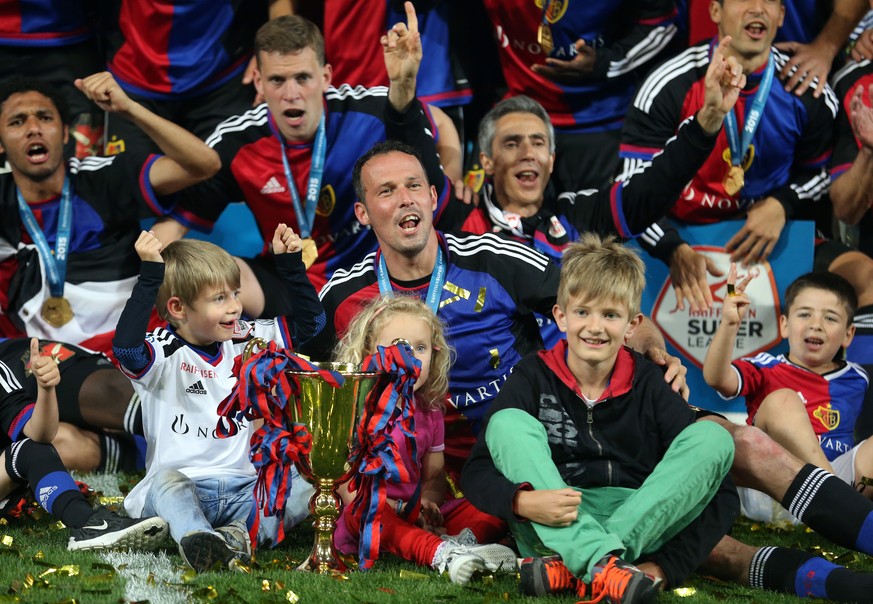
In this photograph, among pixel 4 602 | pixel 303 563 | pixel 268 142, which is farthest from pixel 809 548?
pixel 268 142

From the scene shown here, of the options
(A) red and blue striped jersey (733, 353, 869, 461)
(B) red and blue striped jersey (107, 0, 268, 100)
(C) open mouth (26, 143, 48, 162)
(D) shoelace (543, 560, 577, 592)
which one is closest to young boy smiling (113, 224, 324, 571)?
(D) shoelace (543, 560, 577, 592)

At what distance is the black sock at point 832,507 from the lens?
329 centimetres

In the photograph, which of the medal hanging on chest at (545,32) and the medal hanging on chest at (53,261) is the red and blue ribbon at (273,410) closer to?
the medal hanging on chest at (53,261)

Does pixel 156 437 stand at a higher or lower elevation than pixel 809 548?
higher

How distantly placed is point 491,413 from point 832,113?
308 cm

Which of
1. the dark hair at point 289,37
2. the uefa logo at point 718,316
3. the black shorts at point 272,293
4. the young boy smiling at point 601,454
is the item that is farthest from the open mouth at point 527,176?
the young boy smiling at point 601,454

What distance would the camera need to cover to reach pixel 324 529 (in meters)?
3.42

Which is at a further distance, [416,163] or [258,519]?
[416,163]

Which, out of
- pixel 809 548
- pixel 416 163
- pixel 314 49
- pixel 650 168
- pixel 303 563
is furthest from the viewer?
pixel 314 49

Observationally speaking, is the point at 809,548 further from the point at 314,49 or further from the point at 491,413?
the point at 314,49

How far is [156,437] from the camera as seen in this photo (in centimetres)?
394

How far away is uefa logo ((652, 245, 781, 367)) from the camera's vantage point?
547cm

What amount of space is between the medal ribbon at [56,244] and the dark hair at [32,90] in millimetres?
425

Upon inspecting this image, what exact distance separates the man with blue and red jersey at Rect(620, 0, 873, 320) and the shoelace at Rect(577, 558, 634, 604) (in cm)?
264
